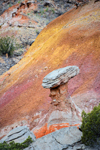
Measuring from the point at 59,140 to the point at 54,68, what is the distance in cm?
769

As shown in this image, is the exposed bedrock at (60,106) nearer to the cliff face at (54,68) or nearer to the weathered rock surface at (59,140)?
the cliff face at (54,68)

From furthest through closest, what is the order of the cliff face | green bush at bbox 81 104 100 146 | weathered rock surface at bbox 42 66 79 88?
the cliff face < weathered rock surface at bbox 42 66 79 88 < green bush at bbox 81 104 100 146

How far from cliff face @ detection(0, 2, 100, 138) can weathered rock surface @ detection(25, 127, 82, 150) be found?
204cm

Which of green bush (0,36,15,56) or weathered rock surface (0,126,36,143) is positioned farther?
green bush (0,36,15,56)

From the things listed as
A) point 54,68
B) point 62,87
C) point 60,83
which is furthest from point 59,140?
point 54,68

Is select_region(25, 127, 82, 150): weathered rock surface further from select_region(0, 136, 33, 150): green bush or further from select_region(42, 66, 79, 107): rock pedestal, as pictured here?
select_region(42, 66, 79, 107): rock pedestal

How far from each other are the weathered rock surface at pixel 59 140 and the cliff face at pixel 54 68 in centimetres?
204

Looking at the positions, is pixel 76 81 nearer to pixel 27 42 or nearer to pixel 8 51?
pixel 8 51

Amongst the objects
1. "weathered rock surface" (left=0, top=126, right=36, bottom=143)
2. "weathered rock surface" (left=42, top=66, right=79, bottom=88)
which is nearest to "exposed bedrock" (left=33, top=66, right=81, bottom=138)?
"weathered rock surface" (left=42, top=66, right=79, bottom=88)

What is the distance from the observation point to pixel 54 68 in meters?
11.8

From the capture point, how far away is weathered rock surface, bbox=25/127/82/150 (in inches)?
167

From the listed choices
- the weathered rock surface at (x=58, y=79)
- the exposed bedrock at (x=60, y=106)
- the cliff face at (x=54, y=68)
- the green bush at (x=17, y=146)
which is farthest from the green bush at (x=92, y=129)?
the cliff face at (x=54, y=68)

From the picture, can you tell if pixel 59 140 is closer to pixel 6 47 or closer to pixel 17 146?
pixel 17 146

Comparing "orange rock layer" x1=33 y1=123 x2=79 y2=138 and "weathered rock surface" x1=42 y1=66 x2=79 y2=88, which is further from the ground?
"weathered rock surface" x1=42 y1=66 x2=79 y2=88
